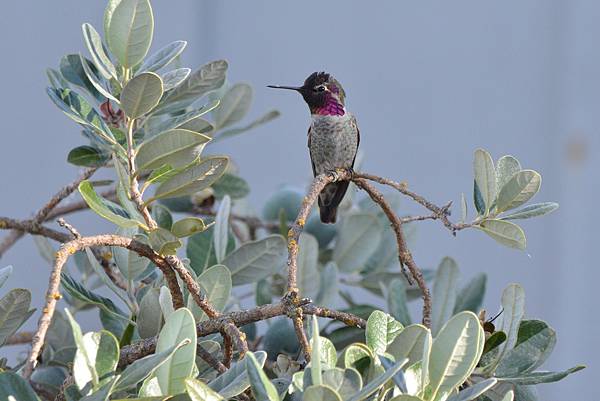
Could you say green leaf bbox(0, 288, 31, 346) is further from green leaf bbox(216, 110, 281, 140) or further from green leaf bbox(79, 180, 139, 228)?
green leaf bbox(216, 110, 281, 140)

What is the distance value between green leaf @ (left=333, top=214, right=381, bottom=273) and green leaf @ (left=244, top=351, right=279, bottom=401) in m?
1.07

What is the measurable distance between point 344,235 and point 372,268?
4.7 inches

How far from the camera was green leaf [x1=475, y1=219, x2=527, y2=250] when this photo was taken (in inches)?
44.1

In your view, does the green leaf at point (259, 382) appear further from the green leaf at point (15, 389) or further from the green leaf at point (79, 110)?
the green leaf at point (79, 110)

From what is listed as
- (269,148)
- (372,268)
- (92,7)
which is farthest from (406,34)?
(372,268)

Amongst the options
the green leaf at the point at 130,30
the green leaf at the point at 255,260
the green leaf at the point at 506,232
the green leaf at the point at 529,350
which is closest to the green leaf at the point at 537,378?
the green leaf at the point at 529,350

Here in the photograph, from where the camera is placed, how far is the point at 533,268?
3.89 meters

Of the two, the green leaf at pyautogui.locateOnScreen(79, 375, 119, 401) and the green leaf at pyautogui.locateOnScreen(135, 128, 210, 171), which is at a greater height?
the green leaf at pyautogui.locateOnScreen(135, 128, 210, 171)

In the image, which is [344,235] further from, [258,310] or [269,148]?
[269,148]

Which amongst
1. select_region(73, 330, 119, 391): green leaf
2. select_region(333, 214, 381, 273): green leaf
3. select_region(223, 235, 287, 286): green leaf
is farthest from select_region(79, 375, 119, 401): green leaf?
select_region(333, 214, 381, 273): green leaf

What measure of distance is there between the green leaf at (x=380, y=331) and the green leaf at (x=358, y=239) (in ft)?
2.92

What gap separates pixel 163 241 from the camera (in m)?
0.99

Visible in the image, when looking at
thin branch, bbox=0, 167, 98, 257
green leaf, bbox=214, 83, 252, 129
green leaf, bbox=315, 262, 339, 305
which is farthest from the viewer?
green leaf, bbox=214, 83, 252, 129

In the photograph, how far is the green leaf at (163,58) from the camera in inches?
44.2
